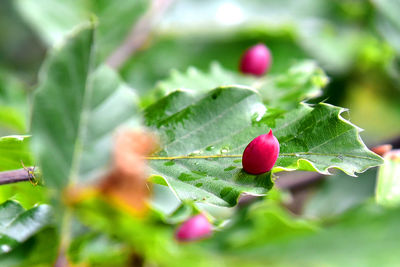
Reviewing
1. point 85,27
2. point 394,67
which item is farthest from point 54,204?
point 394,67

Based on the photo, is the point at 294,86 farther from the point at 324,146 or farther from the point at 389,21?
the point at 389,21

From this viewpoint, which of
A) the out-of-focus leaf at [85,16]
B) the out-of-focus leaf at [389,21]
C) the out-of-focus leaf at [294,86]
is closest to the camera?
the out-of-focus leaf at [294,86]

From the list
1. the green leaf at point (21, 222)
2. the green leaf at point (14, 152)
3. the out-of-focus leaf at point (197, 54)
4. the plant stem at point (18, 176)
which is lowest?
the green leaf at point (21, 222)

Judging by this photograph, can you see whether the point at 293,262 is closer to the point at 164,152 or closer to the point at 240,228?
the point at 240,228

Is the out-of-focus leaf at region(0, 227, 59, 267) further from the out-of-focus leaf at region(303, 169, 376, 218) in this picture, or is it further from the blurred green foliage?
the out-of-focus leaf at region(303, 169, 376, 218)


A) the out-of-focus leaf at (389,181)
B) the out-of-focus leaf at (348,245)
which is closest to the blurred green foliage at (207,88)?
the out-of-focus leaf at (348,245)

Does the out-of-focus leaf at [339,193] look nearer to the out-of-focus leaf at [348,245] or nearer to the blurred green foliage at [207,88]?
the blurred green foliage at [207,88]

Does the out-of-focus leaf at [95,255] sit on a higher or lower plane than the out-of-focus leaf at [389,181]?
higher
